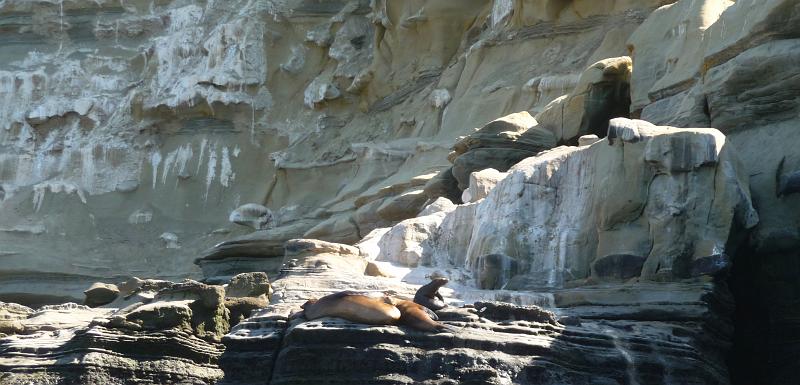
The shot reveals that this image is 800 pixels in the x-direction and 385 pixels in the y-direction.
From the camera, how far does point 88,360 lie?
13.4 meters

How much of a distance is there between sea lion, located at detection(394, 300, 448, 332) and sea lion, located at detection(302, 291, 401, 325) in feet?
0.20

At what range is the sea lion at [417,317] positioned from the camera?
40.0 ft

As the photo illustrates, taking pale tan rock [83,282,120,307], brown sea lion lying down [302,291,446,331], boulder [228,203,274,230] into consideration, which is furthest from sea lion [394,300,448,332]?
boulder [228,203,274,230]

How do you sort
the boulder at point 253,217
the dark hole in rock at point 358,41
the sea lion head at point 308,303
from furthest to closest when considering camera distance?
the dark hole in rock at point 358,41 < the boulder at point 253,217 < the sea lion head at point 308,303

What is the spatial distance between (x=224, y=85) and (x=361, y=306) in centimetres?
2375

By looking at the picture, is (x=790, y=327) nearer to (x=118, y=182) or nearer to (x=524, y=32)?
(x=524, y=32)

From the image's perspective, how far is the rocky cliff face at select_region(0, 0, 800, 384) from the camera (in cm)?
1293

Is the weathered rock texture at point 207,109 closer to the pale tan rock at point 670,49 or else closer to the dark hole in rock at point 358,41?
the dark hole in rock at point 358,41

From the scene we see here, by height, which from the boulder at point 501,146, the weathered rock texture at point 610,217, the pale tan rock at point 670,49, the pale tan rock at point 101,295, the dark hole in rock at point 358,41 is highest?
the dark hole in rock at point 358,41

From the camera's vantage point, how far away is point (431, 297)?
13.2 m

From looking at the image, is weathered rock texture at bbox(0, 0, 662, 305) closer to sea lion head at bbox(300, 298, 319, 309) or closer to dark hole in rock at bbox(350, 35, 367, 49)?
dark hole in rock at bbox(350, 35, 367, 49)

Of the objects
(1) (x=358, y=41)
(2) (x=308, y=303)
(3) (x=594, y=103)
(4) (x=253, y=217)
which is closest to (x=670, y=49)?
(3) (x=594, y=103)

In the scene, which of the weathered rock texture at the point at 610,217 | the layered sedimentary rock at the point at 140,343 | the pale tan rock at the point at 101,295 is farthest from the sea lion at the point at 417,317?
the pale tan rock at the point at 101,295

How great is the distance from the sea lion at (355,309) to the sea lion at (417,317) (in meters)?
0.06
